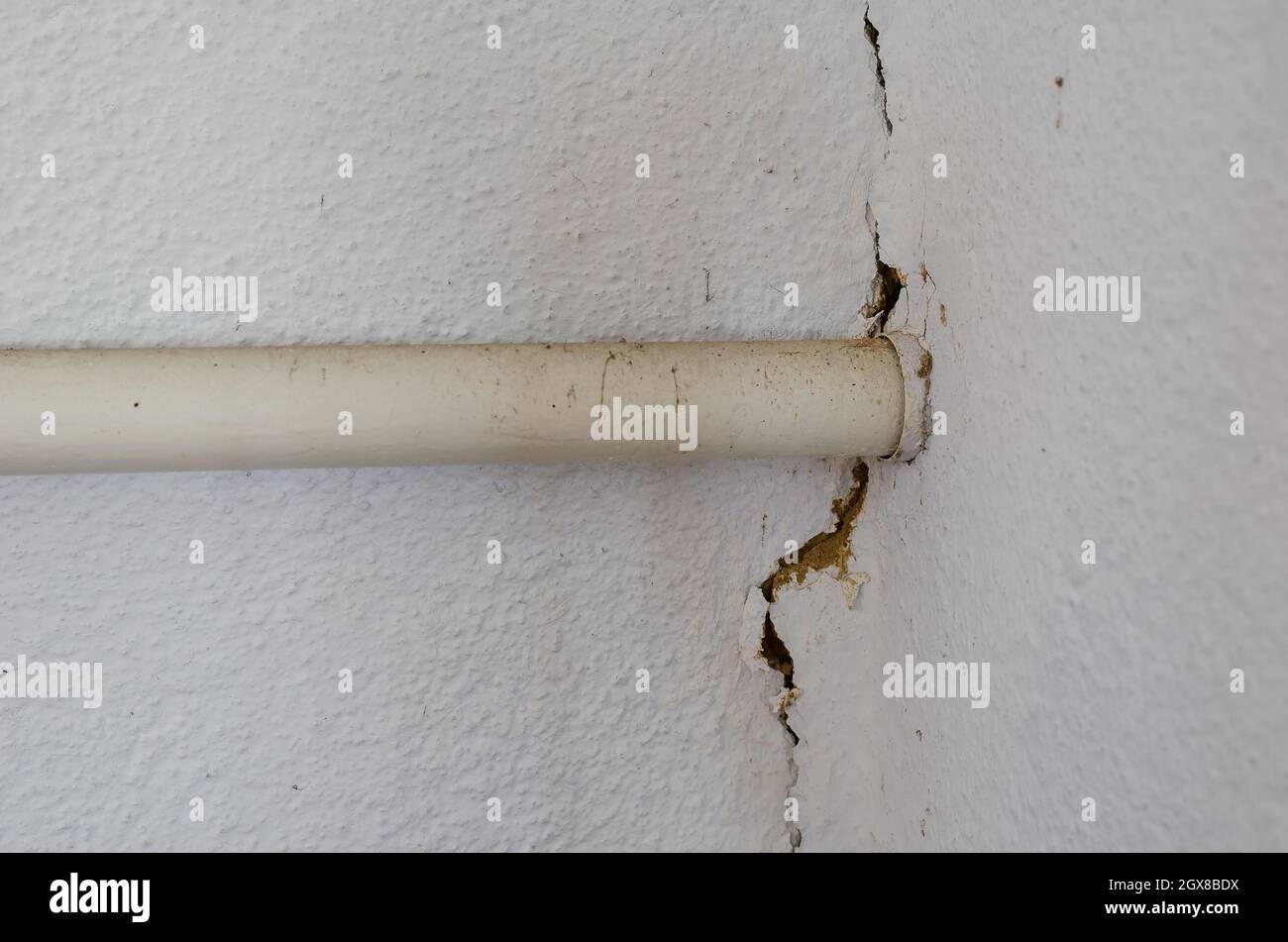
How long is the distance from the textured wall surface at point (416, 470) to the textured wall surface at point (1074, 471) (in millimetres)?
75

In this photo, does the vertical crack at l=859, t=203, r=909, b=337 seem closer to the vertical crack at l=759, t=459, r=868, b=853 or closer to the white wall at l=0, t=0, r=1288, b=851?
the white wall at l=0, t=0, r=1288, b=851

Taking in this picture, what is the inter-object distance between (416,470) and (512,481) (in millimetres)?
76

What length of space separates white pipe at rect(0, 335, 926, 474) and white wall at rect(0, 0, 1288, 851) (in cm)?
6

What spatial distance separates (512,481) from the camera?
28.1 inches

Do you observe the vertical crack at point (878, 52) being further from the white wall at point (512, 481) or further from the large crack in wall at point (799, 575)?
the large crack in wall at point (799, 575)

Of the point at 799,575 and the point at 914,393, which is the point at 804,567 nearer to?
the point at 799,575

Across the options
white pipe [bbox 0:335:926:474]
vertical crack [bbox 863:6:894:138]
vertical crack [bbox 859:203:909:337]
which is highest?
vertical crack [bbox 863:6:894:138]

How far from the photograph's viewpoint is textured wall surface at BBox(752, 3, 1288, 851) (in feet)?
1.29

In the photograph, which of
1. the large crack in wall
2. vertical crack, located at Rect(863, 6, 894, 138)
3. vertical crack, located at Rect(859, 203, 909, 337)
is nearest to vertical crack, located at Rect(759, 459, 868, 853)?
the large crack in wall

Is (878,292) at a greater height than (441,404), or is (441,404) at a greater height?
(878,292)

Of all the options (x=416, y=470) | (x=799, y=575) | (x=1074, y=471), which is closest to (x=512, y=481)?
(x=416, y=470)

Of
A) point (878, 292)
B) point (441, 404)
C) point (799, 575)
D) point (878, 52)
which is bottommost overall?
point (799, 575)
